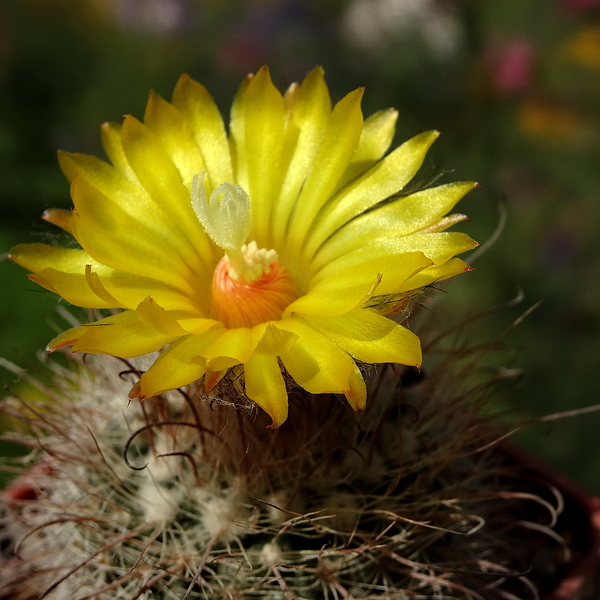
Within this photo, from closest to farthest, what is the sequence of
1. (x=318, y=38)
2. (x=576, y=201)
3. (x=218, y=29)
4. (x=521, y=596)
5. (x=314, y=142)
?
1. (x=314, y=142)
2. (x=521, y=596)
3. (x=576, y=201)
4. (x=318, y=38)
5. (x=218, y=29)

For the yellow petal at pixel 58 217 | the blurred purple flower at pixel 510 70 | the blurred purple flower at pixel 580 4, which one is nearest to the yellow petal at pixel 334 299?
the yellow petal at pixel 58 217

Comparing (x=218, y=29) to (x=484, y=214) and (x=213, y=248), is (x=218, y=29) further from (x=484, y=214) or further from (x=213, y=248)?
(x=213, y=248)

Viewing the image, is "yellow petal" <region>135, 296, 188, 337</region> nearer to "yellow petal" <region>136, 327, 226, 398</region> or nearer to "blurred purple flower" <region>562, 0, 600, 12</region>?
"yellow petal" <region>136, 327, 226, 398</region>

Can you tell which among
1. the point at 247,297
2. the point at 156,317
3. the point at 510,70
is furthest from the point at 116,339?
the point at 510,70

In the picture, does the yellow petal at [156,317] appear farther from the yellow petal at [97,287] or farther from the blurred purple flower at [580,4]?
the blurred purple flower at [580,4]

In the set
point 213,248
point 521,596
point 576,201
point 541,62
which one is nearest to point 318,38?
point 541,62

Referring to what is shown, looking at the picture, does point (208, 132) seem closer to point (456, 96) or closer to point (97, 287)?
point (97, 287)

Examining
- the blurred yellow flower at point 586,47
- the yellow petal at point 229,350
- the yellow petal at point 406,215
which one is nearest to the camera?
the yellow petal at point 229,350
